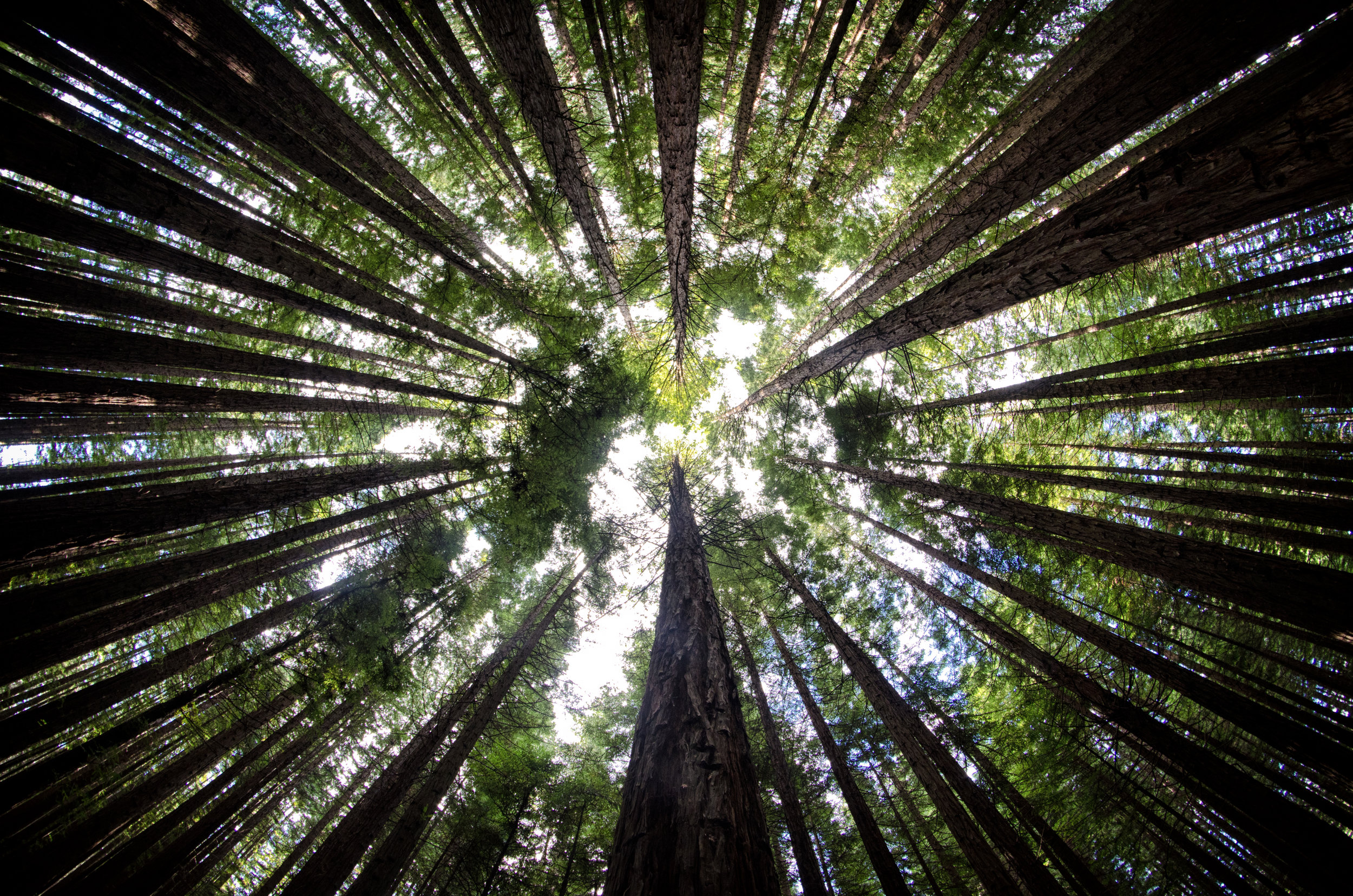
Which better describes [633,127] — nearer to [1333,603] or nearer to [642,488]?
[642,488]

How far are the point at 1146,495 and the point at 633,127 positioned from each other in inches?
366

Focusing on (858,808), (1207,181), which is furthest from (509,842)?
(1207,181)

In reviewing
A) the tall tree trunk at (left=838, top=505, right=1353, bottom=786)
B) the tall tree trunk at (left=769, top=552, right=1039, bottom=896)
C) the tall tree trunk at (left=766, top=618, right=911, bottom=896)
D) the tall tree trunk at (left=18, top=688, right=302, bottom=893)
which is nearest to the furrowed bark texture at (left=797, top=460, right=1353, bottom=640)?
the tall tree trunk at (left=838, top=505, right=1353, bottom=786)

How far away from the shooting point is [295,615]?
8.04 metres

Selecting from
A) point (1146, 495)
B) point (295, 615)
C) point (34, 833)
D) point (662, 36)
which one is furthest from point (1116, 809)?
point (34, 833)

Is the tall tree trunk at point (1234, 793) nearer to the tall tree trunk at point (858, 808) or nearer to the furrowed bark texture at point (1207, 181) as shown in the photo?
the tall tree trunk at point (858, 808)

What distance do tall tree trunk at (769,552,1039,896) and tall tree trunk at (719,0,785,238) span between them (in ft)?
23.8

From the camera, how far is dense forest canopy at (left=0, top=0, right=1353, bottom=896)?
328cm

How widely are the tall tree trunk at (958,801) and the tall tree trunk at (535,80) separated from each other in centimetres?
833

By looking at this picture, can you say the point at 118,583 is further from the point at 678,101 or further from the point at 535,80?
the point at 678,101

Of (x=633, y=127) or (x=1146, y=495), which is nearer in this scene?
(x=1146, y=495)

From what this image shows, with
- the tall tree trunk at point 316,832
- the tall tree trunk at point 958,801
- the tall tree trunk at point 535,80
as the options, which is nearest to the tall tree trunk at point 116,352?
the tall tree trunk at point 535,80

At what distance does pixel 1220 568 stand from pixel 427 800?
999 cm

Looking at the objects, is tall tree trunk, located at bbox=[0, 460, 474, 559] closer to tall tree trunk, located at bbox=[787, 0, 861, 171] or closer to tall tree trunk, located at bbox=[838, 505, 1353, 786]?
tall tree trunk, located at bbox=[787, 0, 861, 171]
